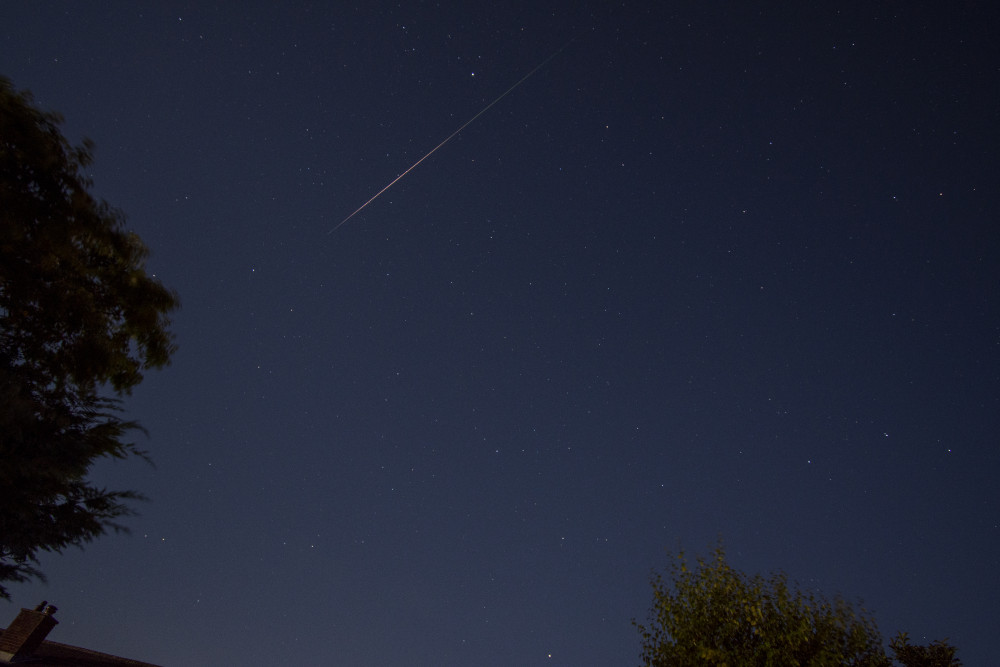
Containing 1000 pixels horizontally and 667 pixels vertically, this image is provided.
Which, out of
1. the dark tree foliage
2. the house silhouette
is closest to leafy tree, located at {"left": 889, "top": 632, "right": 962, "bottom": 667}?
the dark tree foliage

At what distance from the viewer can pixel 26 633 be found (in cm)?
1697

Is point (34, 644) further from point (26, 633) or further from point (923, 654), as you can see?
point (923, 654)

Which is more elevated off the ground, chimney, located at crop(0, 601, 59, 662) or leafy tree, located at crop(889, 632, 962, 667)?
leafy tree, located at crop(889, 632, 962, 667)

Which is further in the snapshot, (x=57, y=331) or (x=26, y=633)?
(x=26, y=633)

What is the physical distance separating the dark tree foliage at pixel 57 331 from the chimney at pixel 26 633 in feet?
48.3

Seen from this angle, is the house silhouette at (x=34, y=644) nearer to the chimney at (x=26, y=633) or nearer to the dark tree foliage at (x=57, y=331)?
the chimney at (x=26, y=633)

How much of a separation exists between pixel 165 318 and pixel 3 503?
129 inches

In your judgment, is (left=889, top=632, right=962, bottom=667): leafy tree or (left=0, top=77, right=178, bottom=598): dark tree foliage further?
(left=889, top=632, right=962, bottom=667): leafy tree

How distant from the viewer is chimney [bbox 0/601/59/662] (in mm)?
16258

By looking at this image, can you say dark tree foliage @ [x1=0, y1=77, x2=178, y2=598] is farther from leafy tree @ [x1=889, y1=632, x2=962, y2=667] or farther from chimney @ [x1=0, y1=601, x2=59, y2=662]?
leafy tree @ [x1=889, y1=632, x2=962, y2=667]

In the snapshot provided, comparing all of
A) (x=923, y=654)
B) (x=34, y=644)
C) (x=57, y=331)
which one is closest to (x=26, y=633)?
(x=34, y=644)

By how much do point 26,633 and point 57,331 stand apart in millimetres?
17315

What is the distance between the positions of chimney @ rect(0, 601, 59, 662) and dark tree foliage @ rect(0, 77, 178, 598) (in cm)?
1473

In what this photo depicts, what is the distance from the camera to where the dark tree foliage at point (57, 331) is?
19.9 feet
